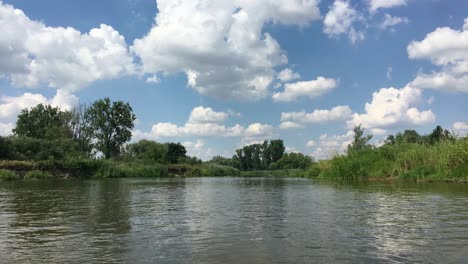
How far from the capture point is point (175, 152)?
125m

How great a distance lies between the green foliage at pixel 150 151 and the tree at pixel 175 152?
6744mm

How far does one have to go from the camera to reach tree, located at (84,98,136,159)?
101000 mm

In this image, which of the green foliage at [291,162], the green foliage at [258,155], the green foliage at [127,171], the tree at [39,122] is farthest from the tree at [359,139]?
the green foliage at [258,155]

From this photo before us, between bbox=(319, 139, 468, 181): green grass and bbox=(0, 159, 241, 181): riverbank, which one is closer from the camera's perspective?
bbox=(319, 139, 468, 181): green grass

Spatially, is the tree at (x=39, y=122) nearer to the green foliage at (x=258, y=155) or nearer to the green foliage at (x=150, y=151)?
the green foliage at (x=150, y=151)

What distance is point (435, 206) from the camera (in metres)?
13.7

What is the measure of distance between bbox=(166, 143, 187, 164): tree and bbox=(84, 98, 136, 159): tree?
21311 millimetres

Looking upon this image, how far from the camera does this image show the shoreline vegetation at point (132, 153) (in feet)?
104

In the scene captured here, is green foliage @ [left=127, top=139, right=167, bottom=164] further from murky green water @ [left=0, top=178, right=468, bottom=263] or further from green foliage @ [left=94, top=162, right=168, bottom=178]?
murky green water @ [left=0, top=178, right=468, bottom=263]

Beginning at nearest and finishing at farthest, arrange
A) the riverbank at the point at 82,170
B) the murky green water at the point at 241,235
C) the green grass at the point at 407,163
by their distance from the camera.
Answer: the murky green water at the point at 241,235 → the green grass at the point at 407,163 → the riverbank at the point at 82,170

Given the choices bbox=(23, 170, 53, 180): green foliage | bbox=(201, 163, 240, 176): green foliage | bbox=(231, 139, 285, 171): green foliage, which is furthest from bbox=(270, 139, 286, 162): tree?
bbox=(23, 170, 53, 180): green foliage

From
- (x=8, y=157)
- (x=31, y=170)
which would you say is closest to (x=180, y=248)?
(x=31, y=170)

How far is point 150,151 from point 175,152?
62.7 feet

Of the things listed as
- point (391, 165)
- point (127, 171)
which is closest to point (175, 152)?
point (127, 171)
